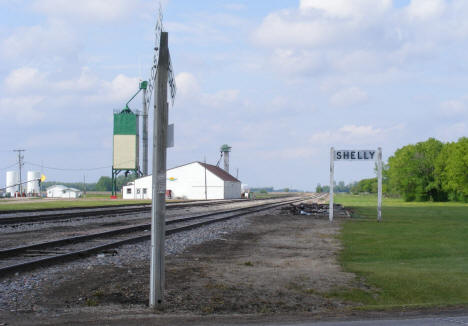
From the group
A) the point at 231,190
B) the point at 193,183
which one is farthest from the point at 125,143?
the point at 231,190

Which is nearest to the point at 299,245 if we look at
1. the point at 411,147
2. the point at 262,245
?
the point at 262,245

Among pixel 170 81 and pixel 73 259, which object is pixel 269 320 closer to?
pixel 170 81

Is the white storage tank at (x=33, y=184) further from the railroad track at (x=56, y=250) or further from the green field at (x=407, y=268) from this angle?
the green field at (x=407, y=268)

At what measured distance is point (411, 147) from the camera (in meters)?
98.4

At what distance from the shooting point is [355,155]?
2584 cm

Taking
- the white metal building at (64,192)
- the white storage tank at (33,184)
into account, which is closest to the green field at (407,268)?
the white storage tank at (33,184)

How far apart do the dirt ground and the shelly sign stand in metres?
13.7

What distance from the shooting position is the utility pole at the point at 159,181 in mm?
7004

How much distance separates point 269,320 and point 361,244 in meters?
9.93

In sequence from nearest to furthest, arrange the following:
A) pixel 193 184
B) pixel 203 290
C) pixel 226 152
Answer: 1. pixel 203 290
2. pixel 193 184
3. pixel 226 152

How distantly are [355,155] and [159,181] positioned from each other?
20204 millimetres

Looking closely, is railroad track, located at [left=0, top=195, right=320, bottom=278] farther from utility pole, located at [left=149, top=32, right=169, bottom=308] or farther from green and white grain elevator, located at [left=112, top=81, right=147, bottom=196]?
green and white grain elevator, located at [left=112, top=81, right=147, bottom=196]

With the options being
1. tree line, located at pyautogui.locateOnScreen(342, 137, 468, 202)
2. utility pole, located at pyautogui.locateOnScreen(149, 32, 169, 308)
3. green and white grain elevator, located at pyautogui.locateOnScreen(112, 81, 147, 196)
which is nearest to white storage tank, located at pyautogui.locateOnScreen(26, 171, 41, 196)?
green and white grain elevator, located at pyautogui.locateOnScreen(112, 81, 147, 196)

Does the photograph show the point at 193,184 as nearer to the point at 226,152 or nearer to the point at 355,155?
the point at 226,152
